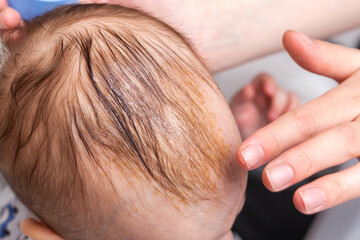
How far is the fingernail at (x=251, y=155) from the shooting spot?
0.44m

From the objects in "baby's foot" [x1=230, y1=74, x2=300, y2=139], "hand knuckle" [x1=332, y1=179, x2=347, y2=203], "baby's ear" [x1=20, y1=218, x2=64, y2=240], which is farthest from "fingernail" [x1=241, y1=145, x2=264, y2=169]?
"baby's foot" [x1=230, y1=74, x2=300, y2=139]

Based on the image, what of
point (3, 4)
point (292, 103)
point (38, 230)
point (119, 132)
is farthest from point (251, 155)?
point (292, 103)

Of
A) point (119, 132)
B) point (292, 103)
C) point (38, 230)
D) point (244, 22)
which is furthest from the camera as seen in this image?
point (292, 103)

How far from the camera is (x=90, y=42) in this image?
18.2 inches

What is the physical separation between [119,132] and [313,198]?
0.25 meters

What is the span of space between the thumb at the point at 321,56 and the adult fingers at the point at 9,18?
0.42m

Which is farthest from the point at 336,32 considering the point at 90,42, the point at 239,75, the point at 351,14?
the point at 90,42

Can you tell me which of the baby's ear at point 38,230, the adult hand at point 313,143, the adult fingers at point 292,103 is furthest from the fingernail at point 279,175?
the adult fingers at point 292,103

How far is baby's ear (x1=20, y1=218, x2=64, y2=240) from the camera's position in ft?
1.78

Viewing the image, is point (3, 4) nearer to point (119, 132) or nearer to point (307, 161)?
point (119, 132)

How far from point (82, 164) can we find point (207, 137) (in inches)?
6.2

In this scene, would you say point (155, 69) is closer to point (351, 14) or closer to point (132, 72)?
point (132, 72)

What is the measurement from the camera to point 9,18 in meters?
0.57

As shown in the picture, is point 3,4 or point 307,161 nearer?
point 307,161
